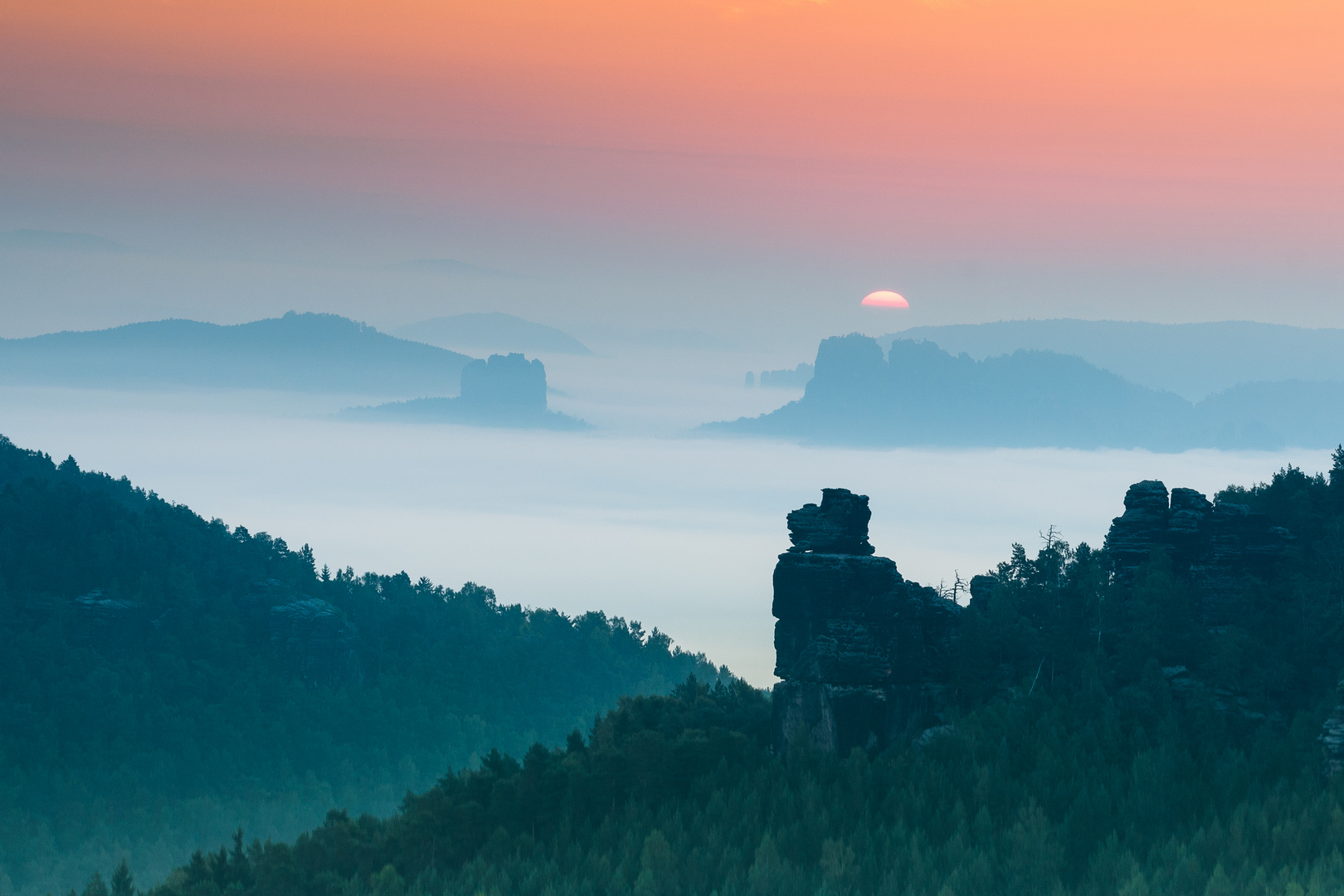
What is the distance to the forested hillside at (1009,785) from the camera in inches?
3585

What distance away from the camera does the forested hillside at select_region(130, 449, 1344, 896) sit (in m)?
91.1

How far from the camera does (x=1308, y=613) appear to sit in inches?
4235

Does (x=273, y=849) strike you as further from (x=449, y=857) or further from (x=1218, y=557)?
(x=1218, y=557)

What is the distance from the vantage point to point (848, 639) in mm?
105688

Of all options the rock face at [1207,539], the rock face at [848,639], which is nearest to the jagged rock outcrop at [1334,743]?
the rock face at [1207,539]

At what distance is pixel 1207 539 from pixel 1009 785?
25601 millimetres

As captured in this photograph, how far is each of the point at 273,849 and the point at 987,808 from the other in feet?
183

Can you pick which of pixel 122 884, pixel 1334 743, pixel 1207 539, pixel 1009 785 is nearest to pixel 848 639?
pixel 1009 785

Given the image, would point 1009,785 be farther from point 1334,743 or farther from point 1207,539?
point 1207,539

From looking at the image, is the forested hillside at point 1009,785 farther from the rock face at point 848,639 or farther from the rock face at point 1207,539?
the rock face at point 848,639

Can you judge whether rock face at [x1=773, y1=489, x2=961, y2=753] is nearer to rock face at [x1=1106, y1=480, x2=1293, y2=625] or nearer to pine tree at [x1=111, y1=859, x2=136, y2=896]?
rock face at [x1=1106, y1=480, x2=1293, y2=625]

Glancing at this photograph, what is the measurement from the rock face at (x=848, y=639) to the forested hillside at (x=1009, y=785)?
1802 millimetres

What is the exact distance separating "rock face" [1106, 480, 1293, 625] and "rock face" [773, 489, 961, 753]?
15721mm

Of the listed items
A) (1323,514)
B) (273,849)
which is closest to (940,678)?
(1323,514)
